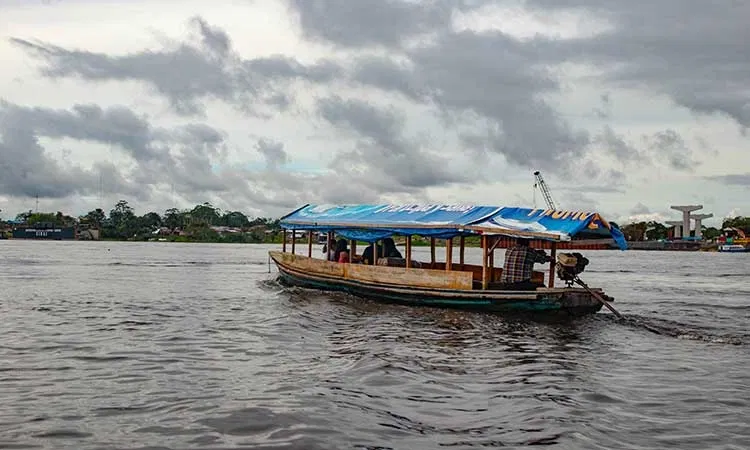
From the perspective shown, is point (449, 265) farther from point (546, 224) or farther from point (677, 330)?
point (677, 330)

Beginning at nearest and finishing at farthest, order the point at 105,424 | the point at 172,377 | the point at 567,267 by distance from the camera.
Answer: the point at 105,424
the point at 172,377
the point at 567,267

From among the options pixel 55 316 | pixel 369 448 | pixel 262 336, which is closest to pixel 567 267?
pixel 262 336

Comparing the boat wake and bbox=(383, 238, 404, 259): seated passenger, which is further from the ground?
bbox=(383, 238, 404, 259): seated passenger

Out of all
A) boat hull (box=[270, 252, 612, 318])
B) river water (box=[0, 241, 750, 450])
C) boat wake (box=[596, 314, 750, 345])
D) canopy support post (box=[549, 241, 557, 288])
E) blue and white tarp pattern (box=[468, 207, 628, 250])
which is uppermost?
blue and white tarp pattern (box=[468, 207, 628, 250])

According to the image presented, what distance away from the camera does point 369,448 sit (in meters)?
6.21

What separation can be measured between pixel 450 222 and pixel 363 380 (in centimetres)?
883

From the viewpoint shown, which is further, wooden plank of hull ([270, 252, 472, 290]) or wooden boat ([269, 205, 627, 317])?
wooden plank of hull ([270, 252, 472, 290])

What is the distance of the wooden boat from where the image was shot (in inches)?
596

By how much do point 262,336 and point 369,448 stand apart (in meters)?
6.82

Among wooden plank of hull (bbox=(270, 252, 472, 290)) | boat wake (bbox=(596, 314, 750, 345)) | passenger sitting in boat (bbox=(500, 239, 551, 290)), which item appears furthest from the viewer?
wooden plank of hull (bbox=(270, 252, 472, 290))

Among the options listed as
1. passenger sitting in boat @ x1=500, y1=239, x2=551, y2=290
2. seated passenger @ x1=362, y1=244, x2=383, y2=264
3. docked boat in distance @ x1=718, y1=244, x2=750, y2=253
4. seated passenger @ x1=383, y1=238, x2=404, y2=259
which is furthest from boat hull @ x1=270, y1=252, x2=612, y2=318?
docked boat in distance @ x1=718, y1=244, x2=750, y2=253

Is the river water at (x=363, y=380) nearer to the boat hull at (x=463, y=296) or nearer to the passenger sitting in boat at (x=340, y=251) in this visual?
the boat hull at (x=463, y=296)

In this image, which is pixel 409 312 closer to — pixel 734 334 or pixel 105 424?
pixel 734 334

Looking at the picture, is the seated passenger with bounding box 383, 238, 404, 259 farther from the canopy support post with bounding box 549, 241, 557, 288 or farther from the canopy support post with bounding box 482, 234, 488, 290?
the canopy support post with bounding box 549, 241, 557, 288
